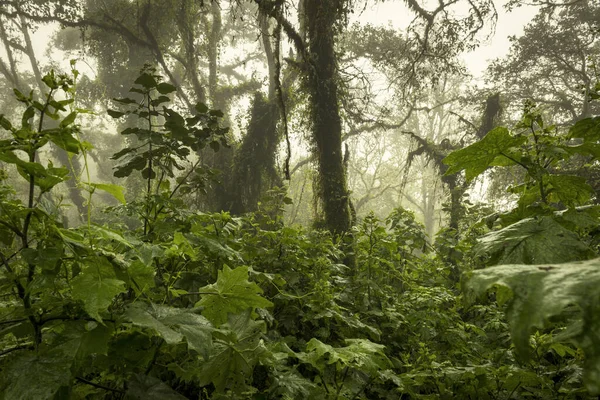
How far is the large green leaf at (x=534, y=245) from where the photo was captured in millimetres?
878

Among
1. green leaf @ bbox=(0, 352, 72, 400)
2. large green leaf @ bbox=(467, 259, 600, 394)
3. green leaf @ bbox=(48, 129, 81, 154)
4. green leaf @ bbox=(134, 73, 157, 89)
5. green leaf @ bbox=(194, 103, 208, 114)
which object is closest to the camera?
large green leaf @ bbox=(467, 259, 600, 394)

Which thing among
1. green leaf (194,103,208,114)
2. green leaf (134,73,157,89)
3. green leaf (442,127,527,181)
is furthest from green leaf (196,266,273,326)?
green leaf (194,103,208,114)

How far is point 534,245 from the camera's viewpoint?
92 centimetres

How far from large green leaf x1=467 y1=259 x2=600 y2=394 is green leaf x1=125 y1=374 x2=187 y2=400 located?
3.32ft

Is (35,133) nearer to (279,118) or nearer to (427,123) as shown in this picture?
(279,118)

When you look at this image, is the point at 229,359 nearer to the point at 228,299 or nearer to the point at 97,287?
the point at 228,299

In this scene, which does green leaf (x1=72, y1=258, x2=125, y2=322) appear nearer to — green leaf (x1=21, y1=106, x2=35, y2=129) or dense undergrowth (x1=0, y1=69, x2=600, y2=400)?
dense undergrowth (x1=0, y1=69, x2=600, y2=400)

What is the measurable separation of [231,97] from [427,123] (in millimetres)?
21236

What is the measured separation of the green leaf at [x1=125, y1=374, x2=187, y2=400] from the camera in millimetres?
1053

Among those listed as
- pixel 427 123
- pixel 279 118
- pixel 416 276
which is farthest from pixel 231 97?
pixel 427 123

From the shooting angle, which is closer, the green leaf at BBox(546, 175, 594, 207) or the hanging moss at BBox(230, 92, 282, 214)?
the green leaf at BBox(546, 175, 594, 207)

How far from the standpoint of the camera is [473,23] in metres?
7.39

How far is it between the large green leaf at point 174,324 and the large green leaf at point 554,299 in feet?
A: 2.39

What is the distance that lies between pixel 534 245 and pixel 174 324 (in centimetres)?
105
